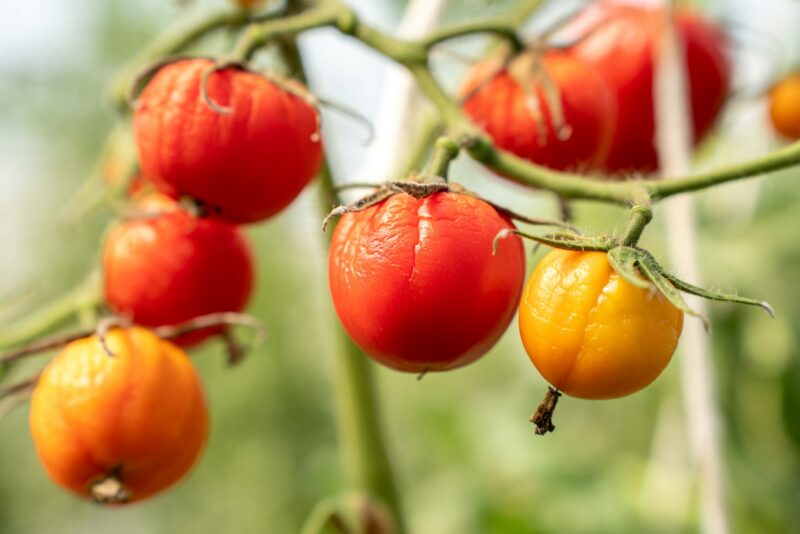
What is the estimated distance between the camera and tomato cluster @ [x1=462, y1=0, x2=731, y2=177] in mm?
1140

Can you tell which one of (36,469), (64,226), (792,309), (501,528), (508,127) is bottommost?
(36,469)

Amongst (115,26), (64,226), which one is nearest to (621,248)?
(64,226)

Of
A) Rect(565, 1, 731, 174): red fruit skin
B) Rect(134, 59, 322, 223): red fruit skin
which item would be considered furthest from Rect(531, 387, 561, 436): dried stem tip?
Rect(565, 1, 731, 174): red fruit skin

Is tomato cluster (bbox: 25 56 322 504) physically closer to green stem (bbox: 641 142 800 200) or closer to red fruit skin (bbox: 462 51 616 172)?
red fruit skin (bbox: 462 51 616 172)

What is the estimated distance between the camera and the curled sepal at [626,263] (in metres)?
0.73

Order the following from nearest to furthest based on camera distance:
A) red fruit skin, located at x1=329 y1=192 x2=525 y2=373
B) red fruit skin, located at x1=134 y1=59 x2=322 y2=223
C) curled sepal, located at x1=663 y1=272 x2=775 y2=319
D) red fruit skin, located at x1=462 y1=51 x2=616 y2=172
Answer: curled sepal, located at x1=663 y1=272 x2=775 y2=319 → red fruit skin, located at x1=329 y1=192 x2=525 y2=373 → red fruit skin, located at x1=134 y1=59 x2=322 y2=223 → red fruit skin, located at x1=462 y1=51 x2=616 y2=172

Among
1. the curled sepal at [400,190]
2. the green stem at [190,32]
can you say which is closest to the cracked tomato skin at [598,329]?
the curled sepal at [400,190]

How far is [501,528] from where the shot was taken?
2066 mm

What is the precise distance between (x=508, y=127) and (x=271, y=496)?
5.12 metres

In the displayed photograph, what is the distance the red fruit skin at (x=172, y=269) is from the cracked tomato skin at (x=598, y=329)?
55cm

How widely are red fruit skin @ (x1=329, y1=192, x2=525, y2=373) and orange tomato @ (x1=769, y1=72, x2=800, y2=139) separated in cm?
83

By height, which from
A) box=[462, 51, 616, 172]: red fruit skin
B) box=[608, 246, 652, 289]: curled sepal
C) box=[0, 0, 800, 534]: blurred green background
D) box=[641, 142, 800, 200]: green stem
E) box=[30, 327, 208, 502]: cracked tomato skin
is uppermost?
box=[641, 142, 800, 200]: green stem

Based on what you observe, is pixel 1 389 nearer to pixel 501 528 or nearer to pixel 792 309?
pixel 501 528

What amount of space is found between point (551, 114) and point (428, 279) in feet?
1.35
